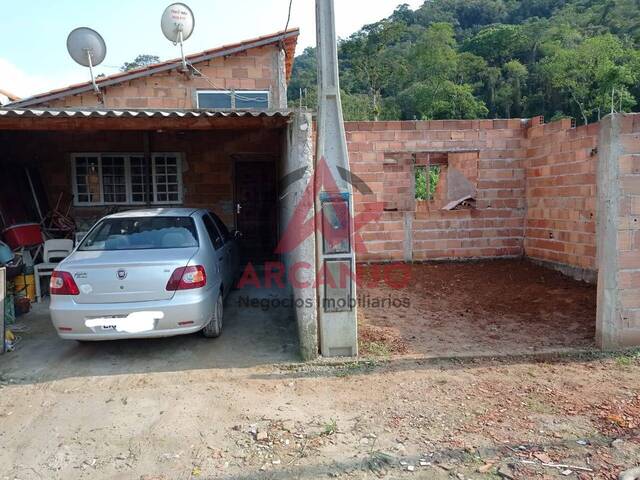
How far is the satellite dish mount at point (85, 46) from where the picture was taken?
27.7ft

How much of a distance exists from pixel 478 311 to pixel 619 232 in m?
2.20

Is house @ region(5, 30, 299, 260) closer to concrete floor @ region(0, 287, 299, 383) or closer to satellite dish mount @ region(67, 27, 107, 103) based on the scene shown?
satellite dish mount @ region(67, 27, 107, 103)

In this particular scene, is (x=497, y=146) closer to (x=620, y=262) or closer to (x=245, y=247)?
(x=620, y=262)

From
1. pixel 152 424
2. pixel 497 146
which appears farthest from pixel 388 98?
pixel 152 424

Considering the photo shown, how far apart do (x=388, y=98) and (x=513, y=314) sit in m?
40.1

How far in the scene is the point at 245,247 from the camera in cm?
937

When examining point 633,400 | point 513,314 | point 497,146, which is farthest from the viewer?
point 497,146

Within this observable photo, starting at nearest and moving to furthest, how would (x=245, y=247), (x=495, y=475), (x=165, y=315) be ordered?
(x=495, y=475) → (x=165, y=315) → (x=245, y=247)

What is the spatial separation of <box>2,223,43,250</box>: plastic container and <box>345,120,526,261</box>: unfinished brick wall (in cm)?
564

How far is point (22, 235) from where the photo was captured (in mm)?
7102

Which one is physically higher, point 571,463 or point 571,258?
point 571,258

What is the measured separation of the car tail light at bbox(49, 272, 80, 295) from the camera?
4203mm

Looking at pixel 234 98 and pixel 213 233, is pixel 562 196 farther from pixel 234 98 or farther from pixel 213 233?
pixel 234 98

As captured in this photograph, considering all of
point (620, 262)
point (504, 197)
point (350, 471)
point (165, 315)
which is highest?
point (504, 197)
